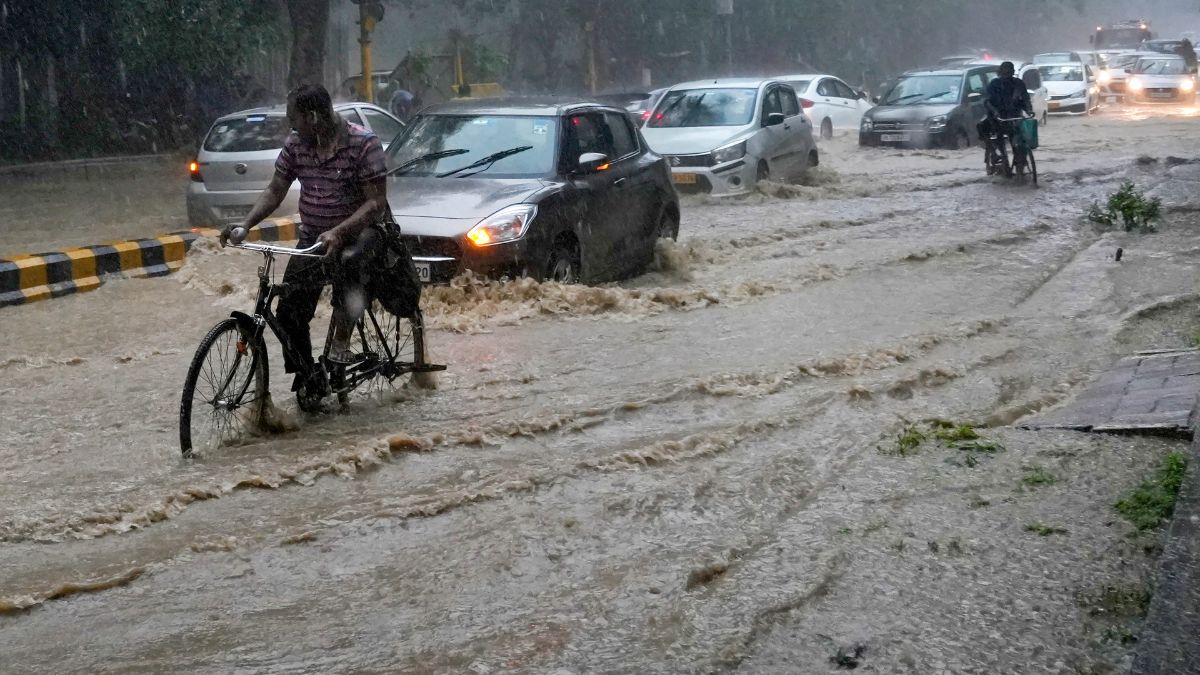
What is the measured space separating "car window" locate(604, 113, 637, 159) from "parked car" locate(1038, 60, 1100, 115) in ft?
89.7

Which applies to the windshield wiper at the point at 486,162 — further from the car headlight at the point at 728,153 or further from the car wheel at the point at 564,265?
the car headlight at the point at 728,153

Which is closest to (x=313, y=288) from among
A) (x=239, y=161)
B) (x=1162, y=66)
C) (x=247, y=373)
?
(x=247, y=373)

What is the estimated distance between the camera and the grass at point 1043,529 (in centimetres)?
529

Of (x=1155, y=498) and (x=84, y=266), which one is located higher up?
(x=84, y=266)

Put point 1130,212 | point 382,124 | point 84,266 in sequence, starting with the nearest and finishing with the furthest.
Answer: point 84,266 < point 1130,212 < point 382,124

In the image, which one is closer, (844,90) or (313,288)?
(313,288)

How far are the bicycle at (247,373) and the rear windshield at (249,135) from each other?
7944mm

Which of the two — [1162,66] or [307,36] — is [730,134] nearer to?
[307,36]

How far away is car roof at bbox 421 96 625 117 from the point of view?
10773 millimetres

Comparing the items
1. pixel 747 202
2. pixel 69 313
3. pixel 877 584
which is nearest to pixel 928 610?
pixel 877 584

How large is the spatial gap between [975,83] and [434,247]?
58.6ft

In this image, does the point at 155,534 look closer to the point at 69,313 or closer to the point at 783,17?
the point at 69,313

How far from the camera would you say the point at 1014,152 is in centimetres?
1925

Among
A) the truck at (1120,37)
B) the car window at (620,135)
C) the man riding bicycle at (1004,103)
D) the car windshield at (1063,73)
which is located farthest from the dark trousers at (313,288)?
the truck at (1120,37)
